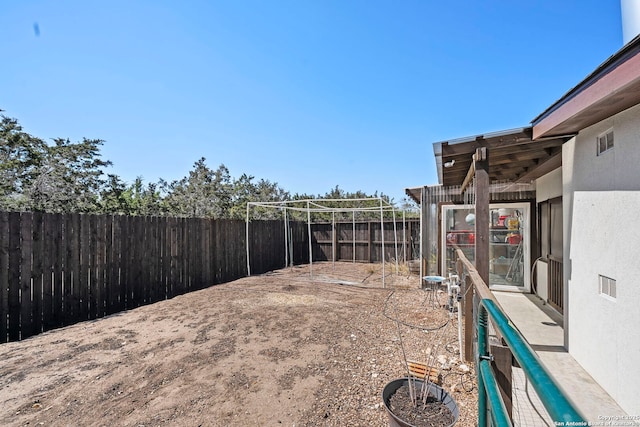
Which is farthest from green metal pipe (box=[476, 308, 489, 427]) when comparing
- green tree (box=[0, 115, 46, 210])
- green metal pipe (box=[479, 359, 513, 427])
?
green tree (box=[0, 115, 46, 210])

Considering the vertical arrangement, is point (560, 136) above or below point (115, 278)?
above

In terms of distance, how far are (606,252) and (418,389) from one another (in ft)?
6.37

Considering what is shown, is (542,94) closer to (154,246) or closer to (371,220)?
(371,220)

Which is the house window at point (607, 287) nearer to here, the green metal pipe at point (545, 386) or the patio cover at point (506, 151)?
the patio cover at point (506, 151)

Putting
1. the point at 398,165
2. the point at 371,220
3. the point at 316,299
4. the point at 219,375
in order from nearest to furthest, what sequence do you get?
the point at 219,375, the point at 316,299, the point at 371,220, the point at 398,165

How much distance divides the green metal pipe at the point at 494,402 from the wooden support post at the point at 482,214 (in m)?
2.06

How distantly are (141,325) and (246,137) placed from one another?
7.55 meters

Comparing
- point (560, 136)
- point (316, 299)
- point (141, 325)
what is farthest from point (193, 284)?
point (560, 136)

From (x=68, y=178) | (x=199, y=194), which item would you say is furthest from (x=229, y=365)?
(x=199, y=194)

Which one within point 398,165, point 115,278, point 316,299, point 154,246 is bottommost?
point 316,299

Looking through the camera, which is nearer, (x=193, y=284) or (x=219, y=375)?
(x=219, y=375)

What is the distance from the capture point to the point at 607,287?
2.59 m

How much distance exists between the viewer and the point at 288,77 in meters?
7.33

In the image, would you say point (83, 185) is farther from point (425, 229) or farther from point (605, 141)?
point (605, 141)
